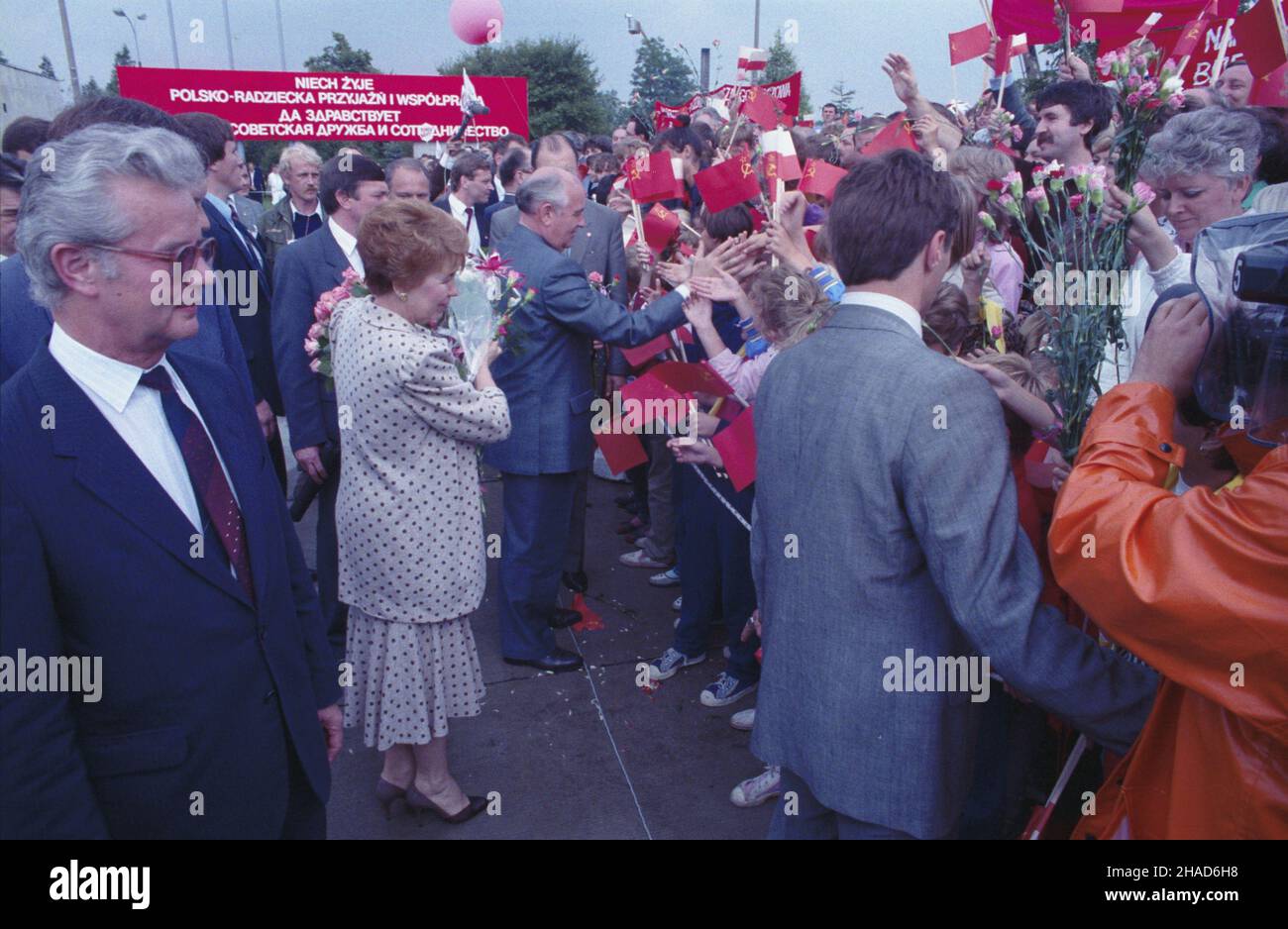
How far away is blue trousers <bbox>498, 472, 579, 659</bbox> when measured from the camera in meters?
4.07

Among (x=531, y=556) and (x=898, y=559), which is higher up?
(x=898, y=559)

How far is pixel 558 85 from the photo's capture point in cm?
4459

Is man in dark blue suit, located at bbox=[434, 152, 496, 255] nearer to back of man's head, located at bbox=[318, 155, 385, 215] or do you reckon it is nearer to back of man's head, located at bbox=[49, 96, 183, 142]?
back of man's head, located at bbox=[318, 155, 385, 215]

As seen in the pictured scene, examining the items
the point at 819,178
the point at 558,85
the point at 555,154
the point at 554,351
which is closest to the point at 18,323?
the point at 554,351

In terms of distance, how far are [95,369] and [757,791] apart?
8.24 feet

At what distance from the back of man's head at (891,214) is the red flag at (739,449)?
1257 mm

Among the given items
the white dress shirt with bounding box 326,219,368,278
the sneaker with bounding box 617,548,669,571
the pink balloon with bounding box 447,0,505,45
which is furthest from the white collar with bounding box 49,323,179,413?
the pink balloon with bounding box 447,0,505,45

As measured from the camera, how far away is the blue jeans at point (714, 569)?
371cm

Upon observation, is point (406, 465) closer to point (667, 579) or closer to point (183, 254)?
point (183, 254)

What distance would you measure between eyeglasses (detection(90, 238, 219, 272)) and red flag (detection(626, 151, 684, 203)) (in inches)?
100

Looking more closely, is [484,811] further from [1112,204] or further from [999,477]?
[1112,204]
